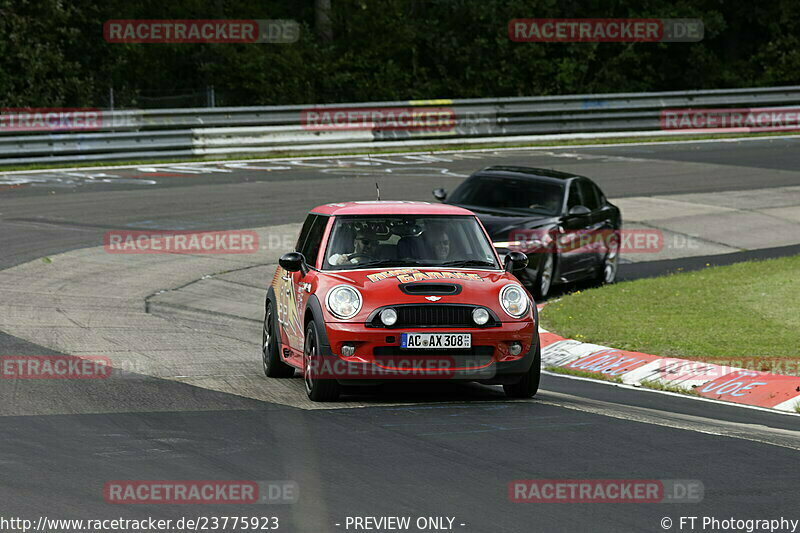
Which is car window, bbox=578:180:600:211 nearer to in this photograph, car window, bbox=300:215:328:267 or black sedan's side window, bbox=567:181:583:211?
black sedan's side window, bbox=567:181:583:211

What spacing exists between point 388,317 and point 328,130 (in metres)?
23.1

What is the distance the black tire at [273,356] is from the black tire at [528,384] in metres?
2.16

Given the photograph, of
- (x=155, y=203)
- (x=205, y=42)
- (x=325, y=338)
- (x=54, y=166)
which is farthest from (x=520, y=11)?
(x=325, y=338)

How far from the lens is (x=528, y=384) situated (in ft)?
33.9

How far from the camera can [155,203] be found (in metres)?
24.0

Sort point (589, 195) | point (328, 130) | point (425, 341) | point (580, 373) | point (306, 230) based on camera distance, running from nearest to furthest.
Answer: point (425, 341), point (306, 230), point (580, 373), point (589, 195), point (328, 130)

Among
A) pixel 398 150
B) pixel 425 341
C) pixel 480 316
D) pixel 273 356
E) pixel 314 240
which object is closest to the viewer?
pixel 425 341

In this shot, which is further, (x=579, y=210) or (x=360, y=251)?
(x=579, y=210)

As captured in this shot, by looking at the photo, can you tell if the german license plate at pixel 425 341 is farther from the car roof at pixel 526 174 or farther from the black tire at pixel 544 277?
the car roof at pixel 526 174

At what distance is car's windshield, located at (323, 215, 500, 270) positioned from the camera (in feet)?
35.2

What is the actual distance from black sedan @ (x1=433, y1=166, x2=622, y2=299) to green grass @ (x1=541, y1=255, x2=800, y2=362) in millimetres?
577

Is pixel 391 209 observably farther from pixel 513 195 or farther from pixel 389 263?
pixel 513 195

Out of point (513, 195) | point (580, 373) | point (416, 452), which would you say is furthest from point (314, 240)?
point (513, 195)

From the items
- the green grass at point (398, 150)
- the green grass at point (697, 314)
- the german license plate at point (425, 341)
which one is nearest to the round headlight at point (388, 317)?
the german license plate at point (425, 341)
